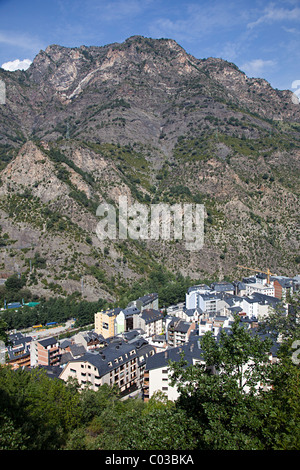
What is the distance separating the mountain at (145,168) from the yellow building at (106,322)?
39.6 feet

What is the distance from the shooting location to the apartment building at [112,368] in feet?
92.1

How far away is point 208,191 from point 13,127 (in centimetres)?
9523

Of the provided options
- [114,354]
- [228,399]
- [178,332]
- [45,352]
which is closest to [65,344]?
[45,352]

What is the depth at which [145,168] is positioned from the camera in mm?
103938

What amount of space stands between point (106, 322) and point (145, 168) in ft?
222

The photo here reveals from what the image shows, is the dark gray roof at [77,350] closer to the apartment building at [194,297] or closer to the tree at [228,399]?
the apartment building at [194,297]

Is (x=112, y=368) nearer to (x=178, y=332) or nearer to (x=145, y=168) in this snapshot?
(x=178, y=332)

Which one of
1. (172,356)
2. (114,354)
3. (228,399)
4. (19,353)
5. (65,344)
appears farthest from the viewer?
(65,344)

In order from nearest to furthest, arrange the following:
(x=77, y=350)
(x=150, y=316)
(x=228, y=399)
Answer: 1. (x=228, y=399)
2. (x=77, y=350)
3. (x=150, y=316)

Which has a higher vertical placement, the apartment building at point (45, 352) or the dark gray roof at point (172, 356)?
the dark gray roof at point (172, 356)

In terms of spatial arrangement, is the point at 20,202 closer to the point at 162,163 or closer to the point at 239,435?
the point at 162,163

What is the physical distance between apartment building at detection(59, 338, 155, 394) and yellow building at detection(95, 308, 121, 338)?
10.6 meters

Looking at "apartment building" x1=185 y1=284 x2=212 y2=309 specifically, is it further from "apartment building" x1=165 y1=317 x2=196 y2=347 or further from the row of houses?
"apartment building" x1=165 y1=317 x2=196 y2=347

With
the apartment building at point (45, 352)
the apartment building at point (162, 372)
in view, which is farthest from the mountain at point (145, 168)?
the apartment building at point (162, 372)
